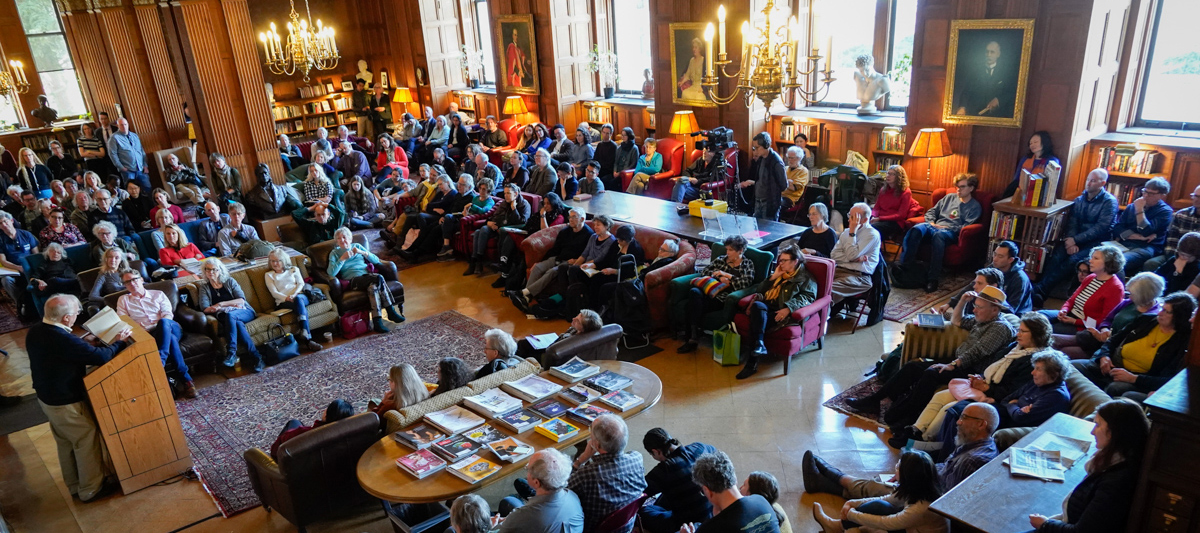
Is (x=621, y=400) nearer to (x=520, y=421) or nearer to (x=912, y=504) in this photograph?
(x=520, y=421)

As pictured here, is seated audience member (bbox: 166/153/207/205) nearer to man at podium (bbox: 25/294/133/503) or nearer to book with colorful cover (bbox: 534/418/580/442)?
man at podium (bbox: 25/294/133/503)

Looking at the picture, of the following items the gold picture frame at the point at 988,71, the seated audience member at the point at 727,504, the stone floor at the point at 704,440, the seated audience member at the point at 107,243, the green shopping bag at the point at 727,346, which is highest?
the gold picture frame at the point at 988,71

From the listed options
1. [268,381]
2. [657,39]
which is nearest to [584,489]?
[268,381]

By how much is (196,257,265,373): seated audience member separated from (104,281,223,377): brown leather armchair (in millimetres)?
111

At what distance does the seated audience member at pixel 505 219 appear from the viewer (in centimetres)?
880

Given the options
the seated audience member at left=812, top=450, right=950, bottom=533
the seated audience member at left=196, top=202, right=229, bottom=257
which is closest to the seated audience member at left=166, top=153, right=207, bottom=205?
the seated audience member at left=196, top=202, right=229, bottom=257

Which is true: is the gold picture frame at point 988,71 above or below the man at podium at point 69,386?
above

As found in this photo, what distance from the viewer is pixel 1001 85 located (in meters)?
7.85


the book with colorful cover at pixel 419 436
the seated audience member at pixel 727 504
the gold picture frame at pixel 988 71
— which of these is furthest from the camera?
the gold picture frame at pixel 988 71

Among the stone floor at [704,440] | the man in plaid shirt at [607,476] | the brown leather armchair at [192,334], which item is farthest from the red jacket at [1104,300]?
the brown leather armchair at [192,334]

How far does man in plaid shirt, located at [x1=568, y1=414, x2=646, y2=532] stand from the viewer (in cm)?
360

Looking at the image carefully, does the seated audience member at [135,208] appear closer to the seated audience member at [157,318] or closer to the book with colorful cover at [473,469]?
the seated audience member at [157,318]

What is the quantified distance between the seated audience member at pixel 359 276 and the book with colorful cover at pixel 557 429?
368 cm

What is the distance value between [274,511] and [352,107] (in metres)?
14.6
